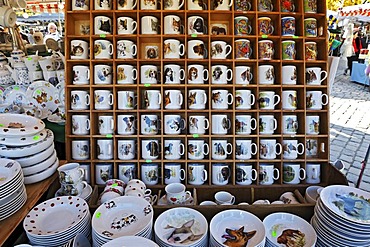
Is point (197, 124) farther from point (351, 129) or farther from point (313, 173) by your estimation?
point (351, 129)

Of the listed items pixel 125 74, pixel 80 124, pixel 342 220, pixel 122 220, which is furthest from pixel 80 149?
pixel 342 220

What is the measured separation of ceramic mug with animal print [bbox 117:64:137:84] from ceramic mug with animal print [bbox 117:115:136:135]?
0.18 metres

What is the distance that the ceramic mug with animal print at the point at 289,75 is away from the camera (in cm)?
157

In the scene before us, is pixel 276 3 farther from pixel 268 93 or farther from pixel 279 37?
pixel 268 93

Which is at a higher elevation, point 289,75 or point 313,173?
point 289,75

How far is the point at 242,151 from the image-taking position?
157cm

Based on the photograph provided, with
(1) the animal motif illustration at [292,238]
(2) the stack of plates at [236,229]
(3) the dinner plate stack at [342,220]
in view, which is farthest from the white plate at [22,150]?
(3) the dinner plate stack at [342,220]

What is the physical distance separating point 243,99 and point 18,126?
1.10 metres

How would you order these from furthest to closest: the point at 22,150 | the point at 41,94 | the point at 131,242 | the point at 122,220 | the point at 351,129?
the point at 351,129, the point at 41,94, the point at 22,150, the point at 122,220, the point at 131,242

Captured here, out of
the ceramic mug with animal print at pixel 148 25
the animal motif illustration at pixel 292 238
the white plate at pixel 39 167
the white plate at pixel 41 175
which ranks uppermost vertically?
the ceramic mug with animal print at pixel 148 25

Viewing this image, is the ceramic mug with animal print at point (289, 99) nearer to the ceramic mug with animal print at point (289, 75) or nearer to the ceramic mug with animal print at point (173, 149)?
the ceramic mug with animal print at point (289, 75)

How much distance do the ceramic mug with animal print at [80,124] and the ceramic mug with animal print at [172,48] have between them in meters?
0.54

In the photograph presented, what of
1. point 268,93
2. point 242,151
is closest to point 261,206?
point 242,151

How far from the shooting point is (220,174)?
1.57m
